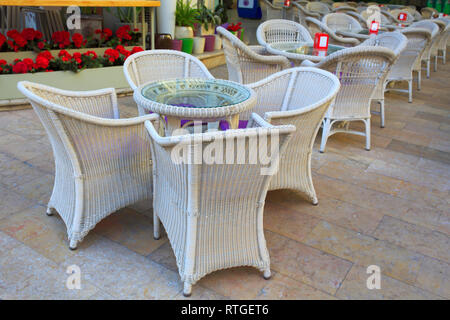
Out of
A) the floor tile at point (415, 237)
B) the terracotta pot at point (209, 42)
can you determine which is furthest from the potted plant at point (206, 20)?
the floor tile at point (415, 237)

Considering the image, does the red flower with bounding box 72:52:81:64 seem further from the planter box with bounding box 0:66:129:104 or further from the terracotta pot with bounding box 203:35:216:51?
the terracotta pot with bounding box 203:35:216:51

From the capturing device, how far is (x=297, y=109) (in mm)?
2301

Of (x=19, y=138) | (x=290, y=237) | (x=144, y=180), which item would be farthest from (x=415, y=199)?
(x=19, y=138)

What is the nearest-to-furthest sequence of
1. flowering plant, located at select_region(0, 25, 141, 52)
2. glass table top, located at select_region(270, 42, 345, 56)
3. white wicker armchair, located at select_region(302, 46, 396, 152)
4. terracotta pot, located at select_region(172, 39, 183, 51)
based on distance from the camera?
1. white wicker armchair, located at select_region(302, 46, 396, 152)
2. glass table top, located at select_region(270, 42, 345, 56)
3. flowering plant, located at select_region(0, 25, 141, 52)
4. terracotta pot, located at select_region(172, 39, 183, 51)

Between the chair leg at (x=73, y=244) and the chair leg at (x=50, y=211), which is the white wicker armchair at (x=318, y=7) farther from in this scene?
the chair leg at (x=73, y=244)

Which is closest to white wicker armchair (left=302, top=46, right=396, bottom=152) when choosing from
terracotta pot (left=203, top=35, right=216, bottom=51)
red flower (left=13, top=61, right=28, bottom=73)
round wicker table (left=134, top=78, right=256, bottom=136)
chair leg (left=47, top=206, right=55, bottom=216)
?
round wicker table (left=134, top=78, right=256, bottom=136)

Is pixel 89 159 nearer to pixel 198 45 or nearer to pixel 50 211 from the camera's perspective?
pixel 50 211

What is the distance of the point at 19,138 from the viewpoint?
3.35 m

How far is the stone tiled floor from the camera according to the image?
1855 millimetres

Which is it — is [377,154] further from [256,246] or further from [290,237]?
[256,246]

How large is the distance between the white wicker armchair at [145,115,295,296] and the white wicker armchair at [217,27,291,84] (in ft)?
5.10

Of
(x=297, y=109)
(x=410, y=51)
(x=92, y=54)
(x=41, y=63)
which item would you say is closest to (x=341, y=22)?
(x=410, y=51)

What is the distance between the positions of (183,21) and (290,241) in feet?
15.1

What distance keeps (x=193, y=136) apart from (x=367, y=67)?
92.4 inches
